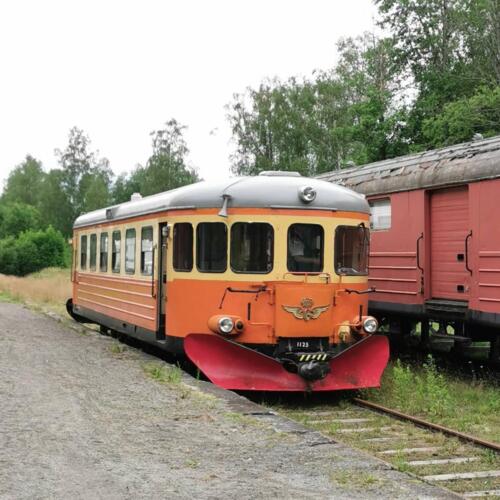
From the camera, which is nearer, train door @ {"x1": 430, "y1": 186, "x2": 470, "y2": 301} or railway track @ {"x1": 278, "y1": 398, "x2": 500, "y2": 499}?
railway track @ {"x1": 278, "y1": 398, "x2": 500, "y2": 499}

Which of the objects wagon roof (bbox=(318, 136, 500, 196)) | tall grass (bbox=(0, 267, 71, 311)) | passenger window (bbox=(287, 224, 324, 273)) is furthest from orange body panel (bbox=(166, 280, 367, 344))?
tall grass (bbox=(0, 267, 71, 311))

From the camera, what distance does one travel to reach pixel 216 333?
916 cm

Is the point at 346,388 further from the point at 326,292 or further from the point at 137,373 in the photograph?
the point at 137,373

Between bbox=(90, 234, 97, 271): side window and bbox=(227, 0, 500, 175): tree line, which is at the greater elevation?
bbox=(227, 0, 500, 175): tree line

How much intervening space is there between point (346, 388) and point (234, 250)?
2.16 m

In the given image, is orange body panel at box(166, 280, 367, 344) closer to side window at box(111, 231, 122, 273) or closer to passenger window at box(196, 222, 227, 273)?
passenger window at box(196, 222, 227, 273)

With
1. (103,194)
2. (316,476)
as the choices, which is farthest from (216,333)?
(103,194)

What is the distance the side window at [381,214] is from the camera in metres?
12.0

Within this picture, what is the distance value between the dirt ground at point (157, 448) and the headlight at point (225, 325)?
0.67 m

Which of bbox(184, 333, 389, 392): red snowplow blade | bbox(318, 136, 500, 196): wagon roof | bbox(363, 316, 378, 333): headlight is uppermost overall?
bbox(318, 136, 500, 196): wagon roof

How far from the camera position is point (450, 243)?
1063cm

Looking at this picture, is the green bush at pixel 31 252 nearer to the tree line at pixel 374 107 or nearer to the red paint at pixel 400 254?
the tree line at pixel 374 107

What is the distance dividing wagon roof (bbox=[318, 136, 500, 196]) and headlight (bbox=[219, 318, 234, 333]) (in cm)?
375

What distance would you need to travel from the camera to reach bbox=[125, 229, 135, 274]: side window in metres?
11.9
